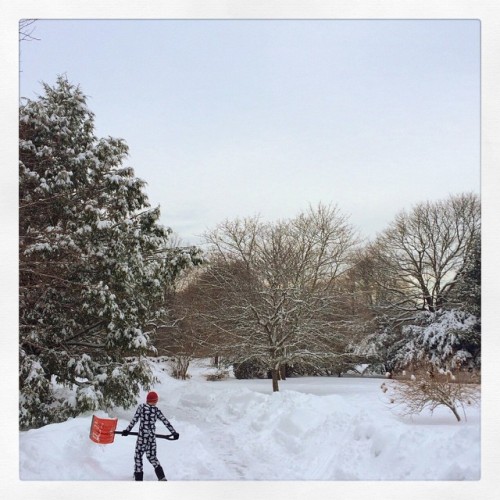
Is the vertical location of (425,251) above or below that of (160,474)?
above

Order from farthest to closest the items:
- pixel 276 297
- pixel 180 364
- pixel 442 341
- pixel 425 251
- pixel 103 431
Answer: pixel 180 364, pixel 276 297, pixel 425 251, pixel 442 341, pixel 103 431

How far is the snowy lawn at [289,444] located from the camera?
543 centimetres

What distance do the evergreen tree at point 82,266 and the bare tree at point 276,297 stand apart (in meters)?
0.67

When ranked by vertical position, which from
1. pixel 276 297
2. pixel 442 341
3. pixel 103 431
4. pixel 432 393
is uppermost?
pixel 276 297

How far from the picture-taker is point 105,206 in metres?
7.68

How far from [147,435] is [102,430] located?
64 centimetres

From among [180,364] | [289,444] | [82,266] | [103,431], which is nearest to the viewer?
[103,431]

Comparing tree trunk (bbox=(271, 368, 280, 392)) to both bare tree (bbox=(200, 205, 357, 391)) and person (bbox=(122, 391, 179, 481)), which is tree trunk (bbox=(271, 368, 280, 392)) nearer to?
bare tree (bbox=(200, 205, 357, 391))

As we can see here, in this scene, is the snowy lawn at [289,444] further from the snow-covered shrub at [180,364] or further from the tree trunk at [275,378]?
the snow-covered shrub at [180,364]

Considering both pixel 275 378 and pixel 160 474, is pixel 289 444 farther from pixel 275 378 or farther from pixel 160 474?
pixel 275 378

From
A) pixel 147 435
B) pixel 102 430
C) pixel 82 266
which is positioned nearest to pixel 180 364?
pixel 82 266

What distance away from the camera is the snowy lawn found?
5426 mm

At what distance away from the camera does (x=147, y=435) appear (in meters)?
5.51
